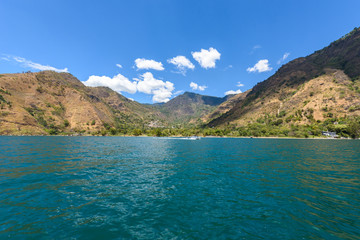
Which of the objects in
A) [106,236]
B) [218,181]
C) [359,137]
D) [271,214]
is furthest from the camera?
[359,137]

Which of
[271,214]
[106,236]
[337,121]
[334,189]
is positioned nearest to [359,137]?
[337,121]

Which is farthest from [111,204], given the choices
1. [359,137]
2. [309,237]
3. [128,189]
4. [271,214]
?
[359,137]

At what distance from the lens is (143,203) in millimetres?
14266

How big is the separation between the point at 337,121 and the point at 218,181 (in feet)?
790

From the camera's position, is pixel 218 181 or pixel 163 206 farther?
pixel 218 181

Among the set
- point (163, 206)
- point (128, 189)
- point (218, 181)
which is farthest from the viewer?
point (218, 181)

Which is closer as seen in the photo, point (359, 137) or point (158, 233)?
point (158, 233)

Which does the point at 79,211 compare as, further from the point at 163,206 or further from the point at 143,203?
the point at 163,206

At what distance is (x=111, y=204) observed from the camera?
1388 cm

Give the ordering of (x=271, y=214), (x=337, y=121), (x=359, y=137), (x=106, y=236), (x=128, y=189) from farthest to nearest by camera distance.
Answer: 1. (x=337, y=121)
2. (x=359, y=137)
3. (x=128, y=189)
4. (x=271, y=214)
5. (x=106, y=236)

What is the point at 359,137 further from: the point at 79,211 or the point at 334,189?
the point at 79,211

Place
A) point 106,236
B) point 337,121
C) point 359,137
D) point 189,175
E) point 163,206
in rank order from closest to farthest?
1. point 106,236
2. point 163,206
3. point 189,175
4. point 359,137
5. point 337,121

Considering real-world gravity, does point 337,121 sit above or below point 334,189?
above

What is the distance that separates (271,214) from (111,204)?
42.8ft
